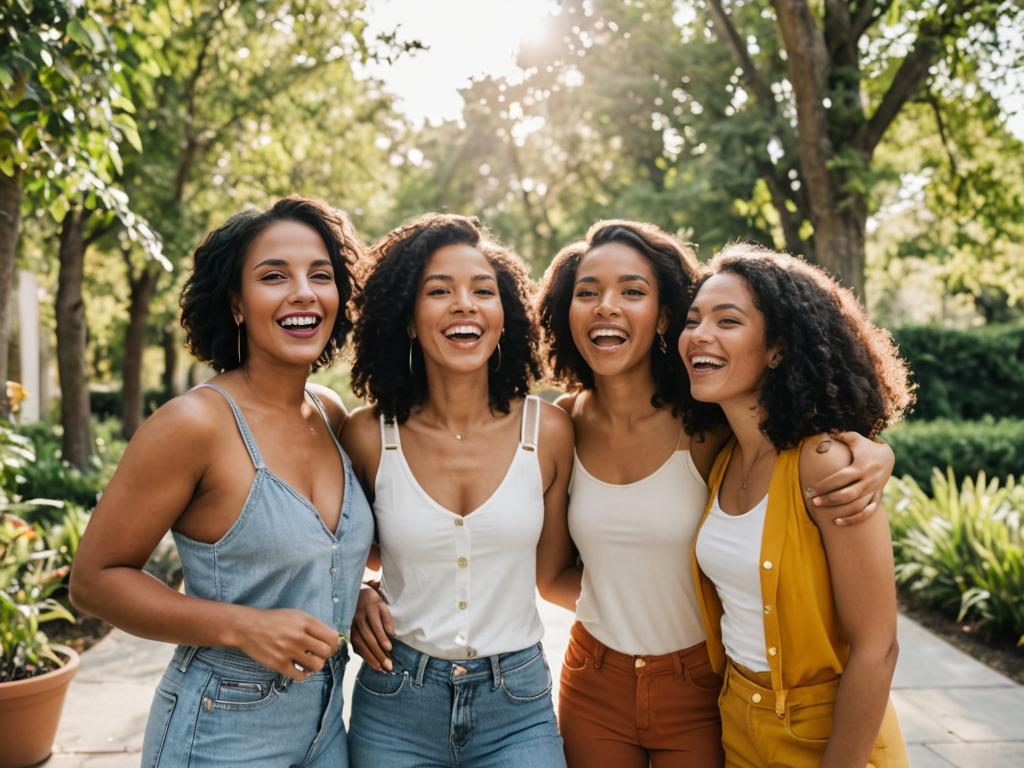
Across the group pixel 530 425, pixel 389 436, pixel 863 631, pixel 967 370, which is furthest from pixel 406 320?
pixel 967 370

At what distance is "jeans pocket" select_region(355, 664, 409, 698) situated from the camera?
8.31 feet

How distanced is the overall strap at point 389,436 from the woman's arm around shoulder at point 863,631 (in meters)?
1.30

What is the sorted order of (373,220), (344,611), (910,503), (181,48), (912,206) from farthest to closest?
(373,220)
(912,206)
(181,48)
(910,503)
(344,611)

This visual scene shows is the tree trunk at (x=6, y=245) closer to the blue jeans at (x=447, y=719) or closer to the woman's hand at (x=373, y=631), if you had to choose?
the woman's hand at (x=373, y=631)

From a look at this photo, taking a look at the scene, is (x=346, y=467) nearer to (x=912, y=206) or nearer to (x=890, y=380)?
(x=890, y=380)

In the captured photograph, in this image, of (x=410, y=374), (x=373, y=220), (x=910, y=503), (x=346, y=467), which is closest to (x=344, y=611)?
(x=346, y=467)

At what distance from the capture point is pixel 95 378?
122ft

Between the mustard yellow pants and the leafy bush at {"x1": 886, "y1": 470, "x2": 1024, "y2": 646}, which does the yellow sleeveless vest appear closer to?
the mustard yellow pants

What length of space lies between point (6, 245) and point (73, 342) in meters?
6.37

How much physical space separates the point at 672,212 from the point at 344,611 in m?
11.9

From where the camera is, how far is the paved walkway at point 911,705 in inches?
165

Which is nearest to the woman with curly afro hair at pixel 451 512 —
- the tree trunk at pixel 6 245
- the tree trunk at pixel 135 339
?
the tree trunk at pixel 6 245

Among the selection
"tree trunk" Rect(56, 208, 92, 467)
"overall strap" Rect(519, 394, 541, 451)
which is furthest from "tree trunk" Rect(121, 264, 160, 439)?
"overall strap" Rect(519, 394, 541, 451)

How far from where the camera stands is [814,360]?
244 centimetres
